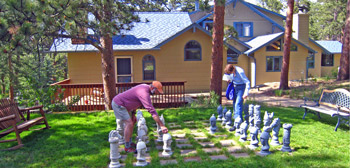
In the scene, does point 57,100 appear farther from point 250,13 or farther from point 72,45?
point 250,13

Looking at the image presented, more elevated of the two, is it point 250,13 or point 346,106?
point 250,13

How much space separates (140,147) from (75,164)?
1.21m

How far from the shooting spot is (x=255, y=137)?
5.52 meters

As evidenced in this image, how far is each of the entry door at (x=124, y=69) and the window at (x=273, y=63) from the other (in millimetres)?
10404

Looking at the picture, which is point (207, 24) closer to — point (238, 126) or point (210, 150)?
point (238, 126)

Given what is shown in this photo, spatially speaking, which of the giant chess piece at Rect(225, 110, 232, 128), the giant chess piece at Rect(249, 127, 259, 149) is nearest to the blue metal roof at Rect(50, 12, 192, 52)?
the giant chess piece at Rect(225, 110, 232, 128)

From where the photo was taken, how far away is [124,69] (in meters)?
17.5

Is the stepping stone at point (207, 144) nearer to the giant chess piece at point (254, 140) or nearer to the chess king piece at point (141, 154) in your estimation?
the giant chess piece at point (254, 140)

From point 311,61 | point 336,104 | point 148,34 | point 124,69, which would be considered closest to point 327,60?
point 311,61

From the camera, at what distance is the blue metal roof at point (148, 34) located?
16766 mm

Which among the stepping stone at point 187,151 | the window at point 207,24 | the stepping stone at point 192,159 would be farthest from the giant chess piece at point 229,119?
the window at point 207,24

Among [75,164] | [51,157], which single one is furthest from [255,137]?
[51,157]

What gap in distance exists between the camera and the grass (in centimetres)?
476

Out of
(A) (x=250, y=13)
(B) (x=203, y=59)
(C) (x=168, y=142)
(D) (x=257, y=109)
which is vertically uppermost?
(A) (x=250, y=13)
